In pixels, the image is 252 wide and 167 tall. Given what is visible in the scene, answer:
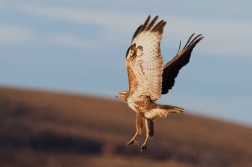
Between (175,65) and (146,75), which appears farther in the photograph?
(175,65)

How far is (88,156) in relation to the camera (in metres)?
37.6

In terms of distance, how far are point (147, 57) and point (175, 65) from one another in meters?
2.44

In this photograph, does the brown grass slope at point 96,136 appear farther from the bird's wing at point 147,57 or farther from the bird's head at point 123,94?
the bird's wing at point 147,57

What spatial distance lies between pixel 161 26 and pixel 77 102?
32.7 m

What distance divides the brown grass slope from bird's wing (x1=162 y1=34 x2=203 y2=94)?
1887 cm

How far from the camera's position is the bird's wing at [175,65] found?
16141mm

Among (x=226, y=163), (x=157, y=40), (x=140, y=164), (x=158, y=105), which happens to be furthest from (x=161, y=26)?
(x=226, y=163)

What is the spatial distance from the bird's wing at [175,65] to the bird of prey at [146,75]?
130 centimetres

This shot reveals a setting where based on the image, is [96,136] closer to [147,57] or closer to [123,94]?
[123,94]

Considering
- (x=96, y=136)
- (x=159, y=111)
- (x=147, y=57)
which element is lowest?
(x=96, y=136)

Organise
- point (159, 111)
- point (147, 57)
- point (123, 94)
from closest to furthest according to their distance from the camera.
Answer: point (147, 57) → point (159, 111) → point (123, 94)

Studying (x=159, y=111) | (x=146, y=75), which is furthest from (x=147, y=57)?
(x=159, y=111)

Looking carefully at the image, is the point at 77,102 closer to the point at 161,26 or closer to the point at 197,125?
the point at 197,125

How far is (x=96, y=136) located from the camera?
40.2m
